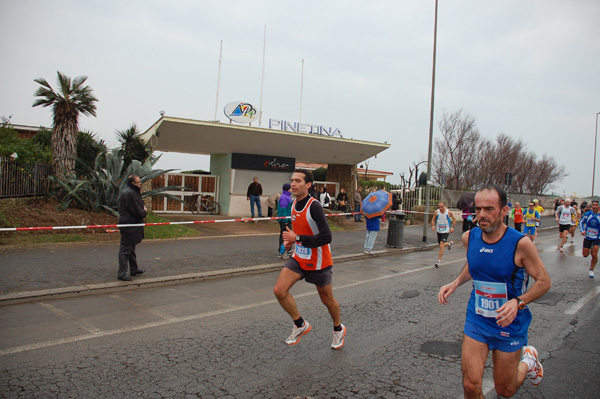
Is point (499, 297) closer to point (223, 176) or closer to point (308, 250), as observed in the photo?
point (308, 250)

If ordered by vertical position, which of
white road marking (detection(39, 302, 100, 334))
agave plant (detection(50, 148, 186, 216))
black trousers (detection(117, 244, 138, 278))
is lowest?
white road marking (detection(39, 302, 100, 334))

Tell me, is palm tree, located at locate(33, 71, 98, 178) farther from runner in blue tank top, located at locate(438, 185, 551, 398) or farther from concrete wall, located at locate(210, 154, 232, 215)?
runner in blue tank top, located at locate(438, 185, 551, 398)

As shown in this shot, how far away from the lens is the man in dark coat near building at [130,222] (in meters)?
8.05

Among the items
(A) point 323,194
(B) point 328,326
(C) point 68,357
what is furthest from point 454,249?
(C) point 68,357

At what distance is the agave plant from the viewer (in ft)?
44.2

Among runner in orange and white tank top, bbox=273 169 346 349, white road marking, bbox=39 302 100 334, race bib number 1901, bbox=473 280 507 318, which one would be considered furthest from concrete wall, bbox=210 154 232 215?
race bib number 1901, bbox=473 280 507 318

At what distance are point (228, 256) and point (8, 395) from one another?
296 inches

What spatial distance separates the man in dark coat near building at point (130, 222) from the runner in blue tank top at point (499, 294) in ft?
21.6

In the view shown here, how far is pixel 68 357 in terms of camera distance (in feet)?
14.3

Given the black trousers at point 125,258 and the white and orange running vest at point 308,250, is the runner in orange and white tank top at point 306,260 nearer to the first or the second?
the white and orange running vest at point 308,250

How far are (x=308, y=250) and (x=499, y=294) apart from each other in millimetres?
2099

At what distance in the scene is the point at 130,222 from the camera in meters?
8.17

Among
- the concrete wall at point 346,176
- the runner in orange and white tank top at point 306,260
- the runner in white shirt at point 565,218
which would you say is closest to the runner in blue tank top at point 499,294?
the runner in orange and white tank top at point 306,260

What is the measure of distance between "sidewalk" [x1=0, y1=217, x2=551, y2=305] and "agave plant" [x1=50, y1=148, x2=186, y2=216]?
2.52m
